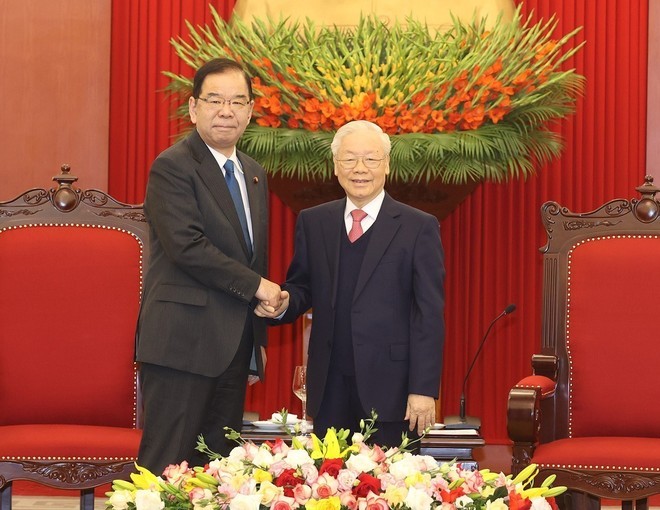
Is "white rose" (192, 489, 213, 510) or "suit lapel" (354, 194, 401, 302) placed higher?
"suit lapel" (354, 194, 401, 302)

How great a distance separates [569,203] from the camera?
4480mm

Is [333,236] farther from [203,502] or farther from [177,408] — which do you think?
[203,502]

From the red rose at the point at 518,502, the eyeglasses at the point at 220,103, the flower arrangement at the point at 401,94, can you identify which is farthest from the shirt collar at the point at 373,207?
the red rose at the point at 518,502

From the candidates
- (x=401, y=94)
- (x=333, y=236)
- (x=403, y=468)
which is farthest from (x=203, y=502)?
(x=401, y=94)

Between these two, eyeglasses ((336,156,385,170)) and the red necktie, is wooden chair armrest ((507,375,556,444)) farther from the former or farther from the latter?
eyeglasses ((336,156,385,170))

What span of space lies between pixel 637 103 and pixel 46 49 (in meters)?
2.36

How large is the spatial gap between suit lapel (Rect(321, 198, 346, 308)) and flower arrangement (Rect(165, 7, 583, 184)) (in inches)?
22.9

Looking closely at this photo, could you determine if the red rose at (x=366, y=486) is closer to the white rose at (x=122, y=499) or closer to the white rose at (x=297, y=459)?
the white rose at (x=297, y=459)

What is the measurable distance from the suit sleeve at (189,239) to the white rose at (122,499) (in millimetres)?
1161

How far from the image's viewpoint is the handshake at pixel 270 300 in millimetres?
2835

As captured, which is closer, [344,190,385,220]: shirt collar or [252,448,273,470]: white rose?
[252,448,273,470]: white rose

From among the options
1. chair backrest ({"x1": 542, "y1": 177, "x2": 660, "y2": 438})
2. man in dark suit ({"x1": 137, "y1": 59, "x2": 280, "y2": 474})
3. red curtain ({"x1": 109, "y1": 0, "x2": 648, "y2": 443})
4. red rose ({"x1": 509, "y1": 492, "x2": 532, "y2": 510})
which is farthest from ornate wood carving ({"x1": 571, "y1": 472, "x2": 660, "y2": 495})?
red rose ({"x1": 509, "y1": 492, "x2": 532, "y2": 510})

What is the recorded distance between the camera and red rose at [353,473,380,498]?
157 centimetres

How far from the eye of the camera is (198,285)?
9.43 ft
